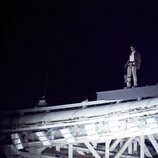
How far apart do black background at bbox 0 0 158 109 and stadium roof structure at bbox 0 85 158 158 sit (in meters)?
0.23

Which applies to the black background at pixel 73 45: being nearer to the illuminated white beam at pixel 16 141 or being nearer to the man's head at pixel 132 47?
the man's head at pixel 132 47

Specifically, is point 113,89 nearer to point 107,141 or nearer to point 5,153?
point 107,141

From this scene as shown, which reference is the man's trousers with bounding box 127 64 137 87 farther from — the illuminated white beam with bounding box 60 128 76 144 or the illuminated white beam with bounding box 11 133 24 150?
the illuminated white beam with bounding box 11 133 24 150

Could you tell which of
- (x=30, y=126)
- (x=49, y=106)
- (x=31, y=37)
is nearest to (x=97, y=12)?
(x=31, y=37)

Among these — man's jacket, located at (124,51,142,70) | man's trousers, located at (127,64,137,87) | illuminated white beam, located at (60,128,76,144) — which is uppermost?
man's jacket, located at (124,51,142,70)

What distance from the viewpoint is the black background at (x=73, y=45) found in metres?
3.48

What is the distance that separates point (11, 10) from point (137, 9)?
1.07m

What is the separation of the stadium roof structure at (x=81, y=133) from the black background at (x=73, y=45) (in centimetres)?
23

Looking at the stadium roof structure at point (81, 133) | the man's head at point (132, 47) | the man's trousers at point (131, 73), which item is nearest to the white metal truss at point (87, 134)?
the stadium roof structure at point (81, 133)

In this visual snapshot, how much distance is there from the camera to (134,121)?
329 centimetres

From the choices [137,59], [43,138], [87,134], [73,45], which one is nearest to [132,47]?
[137,59]

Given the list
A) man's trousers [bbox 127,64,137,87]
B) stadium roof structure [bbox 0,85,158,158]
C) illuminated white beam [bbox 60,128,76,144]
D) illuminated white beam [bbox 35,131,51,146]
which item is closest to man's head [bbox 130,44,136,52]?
man's trousers [bbox 127,64,137,87]

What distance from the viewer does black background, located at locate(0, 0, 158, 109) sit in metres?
3.48

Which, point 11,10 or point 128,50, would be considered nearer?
point 11,10
